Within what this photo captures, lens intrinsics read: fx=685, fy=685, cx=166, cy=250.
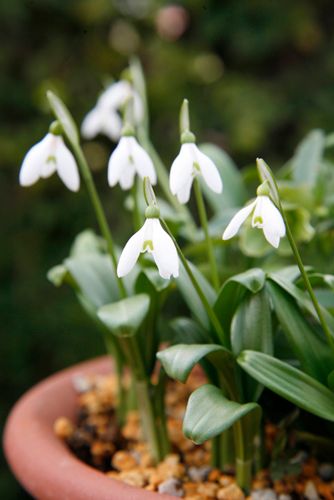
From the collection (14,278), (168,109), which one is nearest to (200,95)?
(168,109)

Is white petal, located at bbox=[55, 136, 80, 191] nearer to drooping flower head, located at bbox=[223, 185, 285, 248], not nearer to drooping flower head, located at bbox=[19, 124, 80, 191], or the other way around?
drooping flower head, located at bbox=[19, 124, 80, 191]

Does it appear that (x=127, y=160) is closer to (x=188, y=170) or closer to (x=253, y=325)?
(x=188, y=170)

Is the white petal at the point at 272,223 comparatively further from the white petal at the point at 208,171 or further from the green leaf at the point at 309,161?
the green leaf at the point at 309,161

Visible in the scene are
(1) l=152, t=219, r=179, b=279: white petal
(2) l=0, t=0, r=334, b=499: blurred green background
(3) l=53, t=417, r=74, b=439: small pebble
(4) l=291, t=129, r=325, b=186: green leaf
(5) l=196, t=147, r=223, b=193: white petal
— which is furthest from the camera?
(2) l=0, t=0, r=334, b=499: blurred green background

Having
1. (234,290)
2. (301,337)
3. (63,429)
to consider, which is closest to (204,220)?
(234,290)

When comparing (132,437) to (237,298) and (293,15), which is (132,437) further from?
(293,15)

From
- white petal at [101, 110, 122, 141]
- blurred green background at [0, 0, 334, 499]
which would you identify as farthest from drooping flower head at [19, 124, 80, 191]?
blurred green background at [0, 0, 334, 499]
